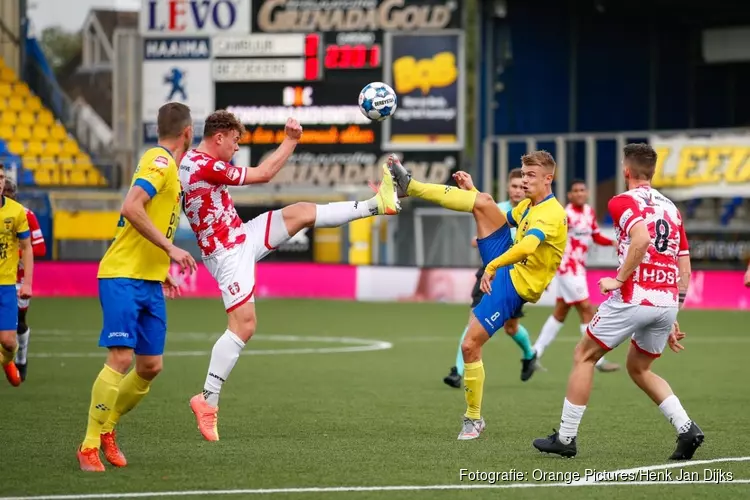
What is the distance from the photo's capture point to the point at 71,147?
112 ft

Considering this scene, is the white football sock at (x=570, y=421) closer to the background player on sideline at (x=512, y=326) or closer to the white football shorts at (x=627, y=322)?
the white football shorts at (x=627, y=322)

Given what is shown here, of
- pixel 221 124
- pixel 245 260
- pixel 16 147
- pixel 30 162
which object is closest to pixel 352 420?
pixel 245 260

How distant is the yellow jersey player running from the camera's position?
9.95 metres

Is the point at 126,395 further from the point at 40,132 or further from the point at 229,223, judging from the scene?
the point at 40,132

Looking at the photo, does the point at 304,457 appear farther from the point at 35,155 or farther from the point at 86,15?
A: the point at 86,15

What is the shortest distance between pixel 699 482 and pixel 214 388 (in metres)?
3.61

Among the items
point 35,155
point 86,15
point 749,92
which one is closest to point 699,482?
point 35,155

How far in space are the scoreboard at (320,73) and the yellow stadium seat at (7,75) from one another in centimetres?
736

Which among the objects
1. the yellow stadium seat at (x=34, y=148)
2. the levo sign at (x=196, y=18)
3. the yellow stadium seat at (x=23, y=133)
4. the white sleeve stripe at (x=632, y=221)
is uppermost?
the levo sign at (x=196, y=18)

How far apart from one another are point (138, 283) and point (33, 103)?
27975 millimetres

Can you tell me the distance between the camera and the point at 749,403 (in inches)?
497

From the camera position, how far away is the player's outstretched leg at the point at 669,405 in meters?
9.12

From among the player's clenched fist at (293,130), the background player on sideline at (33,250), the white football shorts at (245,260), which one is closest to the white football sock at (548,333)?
the background player on sideline at (33,250)

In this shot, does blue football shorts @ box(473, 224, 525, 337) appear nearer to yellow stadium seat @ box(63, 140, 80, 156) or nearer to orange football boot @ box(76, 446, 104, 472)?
orange football boot @ box(76, 446, 104, 472)
